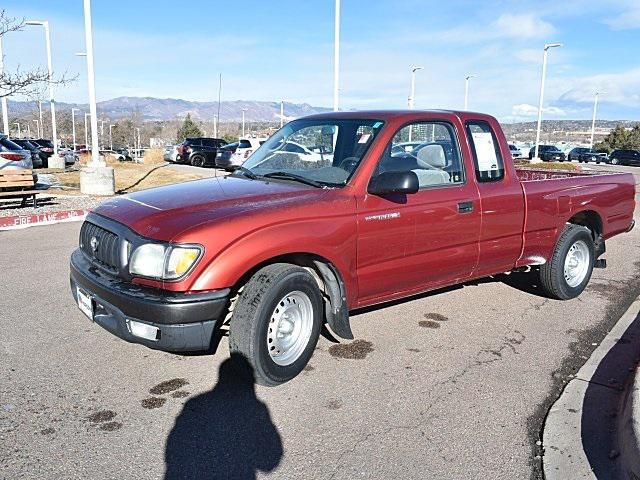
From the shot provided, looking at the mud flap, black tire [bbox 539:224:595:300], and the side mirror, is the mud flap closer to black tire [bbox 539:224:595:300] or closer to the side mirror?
the side mirror

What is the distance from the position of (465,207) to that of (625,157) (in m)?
55.5

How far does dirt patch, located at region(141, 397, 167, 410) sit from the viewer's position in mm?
3596

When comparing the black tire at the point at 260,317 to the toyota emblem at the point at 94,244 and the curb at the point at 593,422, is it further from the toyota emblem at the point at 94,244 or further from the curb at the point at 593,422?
the curb at the point at 593,422

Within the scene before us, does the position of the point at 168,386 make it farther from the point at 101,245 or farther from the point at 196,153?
the point at 196,153

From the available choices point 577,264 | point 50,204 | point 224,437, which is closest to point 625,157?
point 50,204

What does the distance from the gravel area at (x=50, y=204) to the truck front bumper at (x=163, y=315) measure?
8.00 metres

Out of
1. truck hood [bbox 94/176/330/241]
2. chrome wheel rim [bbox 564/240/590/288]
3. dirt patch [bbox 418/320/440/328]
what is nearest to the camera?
truck hood [bbox 94/176/330/241]

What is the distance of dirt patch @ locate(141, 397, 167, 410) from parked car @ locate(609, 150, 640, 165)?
56791 mm

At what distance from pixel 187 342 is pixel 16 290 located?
3487mm

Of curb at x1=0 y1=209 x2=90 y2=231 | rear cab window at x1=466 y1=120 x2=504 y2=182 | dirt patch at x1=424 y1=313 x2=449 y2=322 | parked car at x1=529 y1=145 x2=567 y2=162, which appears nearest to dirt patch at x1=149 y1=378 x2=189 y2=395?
dirt patch at x1=424 y1=313 x2=449 y2=322

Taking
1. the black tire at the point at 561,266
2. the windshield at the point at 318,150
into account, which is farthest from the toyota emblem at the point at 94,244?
the black tire at the point at 561,266

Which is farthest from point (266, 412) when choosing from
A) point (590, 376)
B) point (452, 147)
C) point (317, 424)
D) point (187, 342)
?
point (452, 147)

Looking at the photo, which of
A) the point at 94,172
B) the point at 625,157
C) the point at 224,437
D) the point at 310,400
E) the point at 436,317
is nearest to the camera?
the point at 224,437

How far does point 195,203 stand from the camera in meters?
3.87
